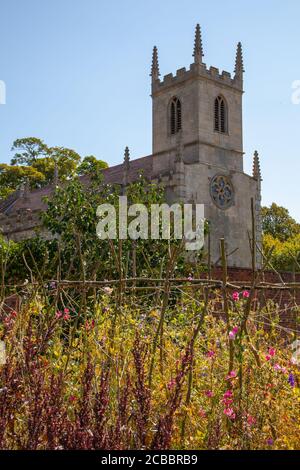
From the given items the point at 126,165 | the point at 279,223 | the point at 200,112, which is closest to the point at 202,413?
the point at 200,112

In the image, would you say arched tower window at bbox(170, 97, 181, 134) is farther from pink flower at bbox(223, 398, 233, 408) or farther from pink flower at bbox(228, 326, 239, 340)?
pink flower at bbox(223, 398, 233, 408)

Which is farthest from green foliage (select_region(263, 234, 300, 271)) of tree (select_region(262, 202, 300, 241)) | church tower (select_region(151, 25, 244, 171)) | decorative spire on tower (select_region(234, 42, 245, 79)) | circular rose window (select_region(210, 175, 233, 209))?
decorative spire on tower (select_region(234, 42, 245, 79))

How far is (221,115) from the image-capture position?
36.9m

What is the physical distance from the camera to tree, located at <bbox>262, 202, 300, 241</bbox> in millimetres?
54750

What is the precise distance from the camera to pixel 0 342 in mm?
5035

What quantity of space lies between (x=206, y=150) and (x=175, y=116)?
9.13 ft

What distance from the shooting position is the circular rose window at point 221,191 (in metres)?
34.5

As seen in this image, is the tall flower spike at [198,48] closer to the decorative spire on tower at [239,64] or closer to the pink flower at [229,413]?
the decorative spire on tower at [239,64]

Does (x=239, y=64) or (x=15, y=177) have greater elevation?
(x=239, y=64)

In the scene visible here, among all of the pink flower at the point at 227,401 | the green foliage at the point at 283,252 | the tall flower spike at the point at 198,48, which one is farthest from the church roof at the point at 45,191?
the pink flower at the point at 227,401

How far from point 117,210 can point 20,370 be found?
9.27 metres

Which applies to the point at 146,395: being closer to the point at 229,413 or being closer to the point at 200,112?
the point at 229,413

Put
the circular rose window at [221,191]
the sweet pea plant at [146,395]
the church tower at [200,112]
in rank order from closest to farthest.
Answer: the sweet pea plant at [146,395], the circular rose window at [221,191], the church tower at [200,112]

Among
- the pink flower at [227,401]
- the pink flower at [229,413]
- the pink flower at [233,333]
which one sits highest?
the pink flower at [233,333]
